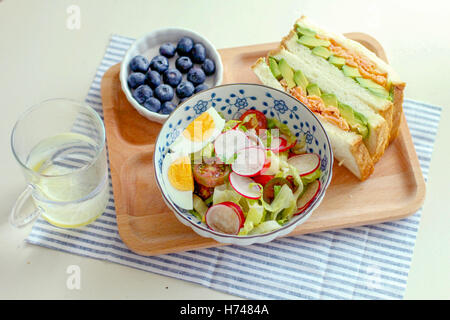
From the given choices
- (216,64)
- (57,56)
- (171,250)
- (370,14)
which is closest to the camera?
(171,250)

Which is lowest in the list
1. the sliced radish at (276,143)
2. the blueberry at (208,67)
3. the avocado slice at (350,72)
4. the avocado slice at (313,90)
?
the sliced radish at (276,143)

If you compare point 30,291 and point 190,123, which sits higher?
point 190,123

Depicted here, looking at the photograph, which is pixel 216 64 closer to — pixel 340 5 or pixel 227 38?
pixel 227 38

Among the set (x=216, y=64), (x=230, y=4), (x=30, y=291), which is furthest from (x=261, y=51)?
(x=30, y=291)

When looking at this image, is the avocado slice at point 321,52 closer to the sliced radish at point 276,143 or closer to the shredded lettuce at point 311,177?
the sliced radish at point 276,143

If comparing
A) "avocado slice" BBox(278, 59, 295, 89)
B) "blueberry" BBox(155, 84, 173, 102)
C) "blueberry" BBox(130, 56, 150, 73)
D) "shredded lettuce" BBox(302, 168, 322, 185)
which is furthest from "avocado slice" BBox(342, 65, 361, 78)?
"blueberry" BBox(130, 56, 150, 73)

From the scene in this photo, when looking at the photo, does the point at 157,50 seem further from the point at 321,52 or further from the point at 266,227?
the point at 266,227

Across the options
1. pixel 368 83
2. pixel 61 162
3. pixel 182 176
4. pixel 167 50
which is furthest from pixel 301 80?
pixel 61 162

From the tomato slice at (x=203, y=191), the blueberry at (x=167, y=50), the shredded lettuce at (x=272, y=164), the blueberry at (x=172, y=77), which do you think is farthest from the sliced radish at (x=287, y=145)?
the blueberry at (x=167, y=50)
